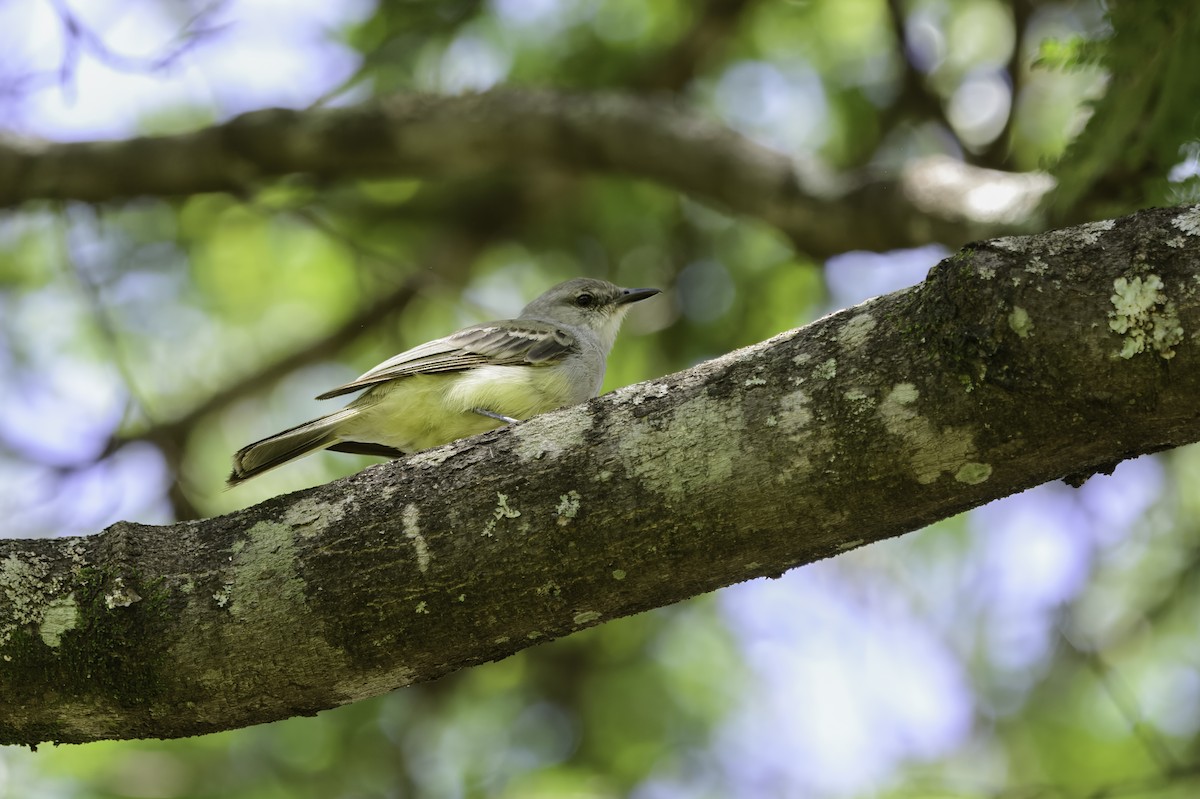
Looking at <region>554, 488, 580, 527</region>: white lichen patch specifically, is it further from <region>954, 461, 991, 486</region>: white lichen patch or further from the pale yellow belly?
the pale yellow belly

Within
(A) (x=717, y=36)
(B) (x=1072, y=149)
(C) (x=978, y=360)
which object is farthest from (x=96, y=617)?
(A) (x=717, y=36)

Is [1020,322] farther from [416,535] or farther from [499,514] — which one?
[416,535]

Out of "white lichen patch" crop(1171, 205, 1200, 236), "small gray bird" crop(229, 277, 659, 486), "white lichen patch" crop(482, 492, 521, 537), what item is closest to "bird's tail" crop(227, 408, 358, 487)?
"small gray bird" crop(229, 277, 659, 486)

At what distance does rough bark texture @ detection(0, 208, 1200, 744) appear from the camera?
9.37 ft

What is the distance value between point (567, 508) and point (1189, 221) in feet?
5.80

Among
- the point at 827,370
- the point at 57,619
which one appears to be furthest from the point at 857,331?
the point at 57,619

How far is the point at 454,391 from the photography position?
5973mm

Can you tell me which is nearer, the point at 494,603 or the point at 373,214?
the point at 494,603

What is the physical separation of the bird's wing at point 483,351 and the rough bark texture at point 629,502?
8.04ft

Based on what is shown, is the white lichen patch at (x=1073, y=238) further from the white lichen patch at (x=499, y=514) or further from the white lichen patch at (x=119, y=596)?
the white lichen patch at (x=119, y=596)

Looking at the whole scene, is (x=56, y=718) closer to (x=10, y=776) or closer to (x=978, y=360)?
(x=978, y=360)

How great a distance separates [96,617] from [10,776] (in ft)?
15.0

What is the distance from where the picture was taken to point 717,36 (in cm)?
924

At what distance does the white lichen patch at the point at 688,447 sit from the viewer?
314 centimetres
